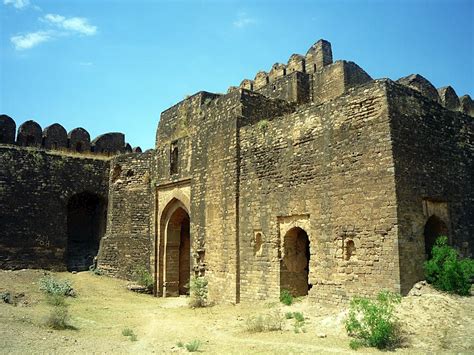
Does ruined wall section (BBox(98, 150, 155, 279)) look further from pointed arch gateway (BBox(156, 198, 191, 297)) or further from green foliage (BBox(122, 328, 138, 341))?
green foliage (BBox(122, 328, 138, 341))

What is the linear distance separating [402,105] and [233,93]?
5535mm

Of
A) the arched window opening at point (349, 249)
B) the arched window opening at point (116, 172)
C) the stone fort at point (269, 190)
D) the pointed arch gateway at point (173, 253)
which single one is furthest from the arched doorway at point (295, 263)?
the arched window opening at point (116, 172)

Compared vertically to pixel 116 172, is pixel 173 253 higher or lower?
lower

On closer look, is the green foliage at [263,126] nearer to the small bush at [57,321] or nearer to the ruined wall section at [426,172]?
the ruined wall section at [426,172]

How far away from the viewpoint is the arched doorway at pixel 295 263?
12258mm

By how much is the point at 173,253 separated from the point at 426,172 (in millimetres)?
10307

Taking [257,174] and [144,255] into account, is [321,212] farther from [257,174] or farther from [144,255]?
[144,255]

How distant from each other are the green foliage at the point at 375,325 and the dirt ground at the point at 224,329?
0.67 feet

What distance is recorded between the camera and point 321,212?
11258 mm

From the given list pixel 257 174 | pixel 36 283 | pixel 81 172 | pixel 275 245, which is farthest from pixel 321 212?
pixel 81 172

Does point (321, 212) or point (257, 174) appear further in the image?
point (257, 174)

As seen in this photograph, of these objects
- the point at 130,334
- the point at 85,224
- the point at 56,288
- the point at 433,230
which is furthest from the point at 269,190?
the point at 85,224

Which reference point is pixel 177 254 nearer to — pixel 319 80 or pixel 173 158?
pixel 173 158

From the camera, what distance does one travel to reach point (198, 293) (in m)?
14.4
